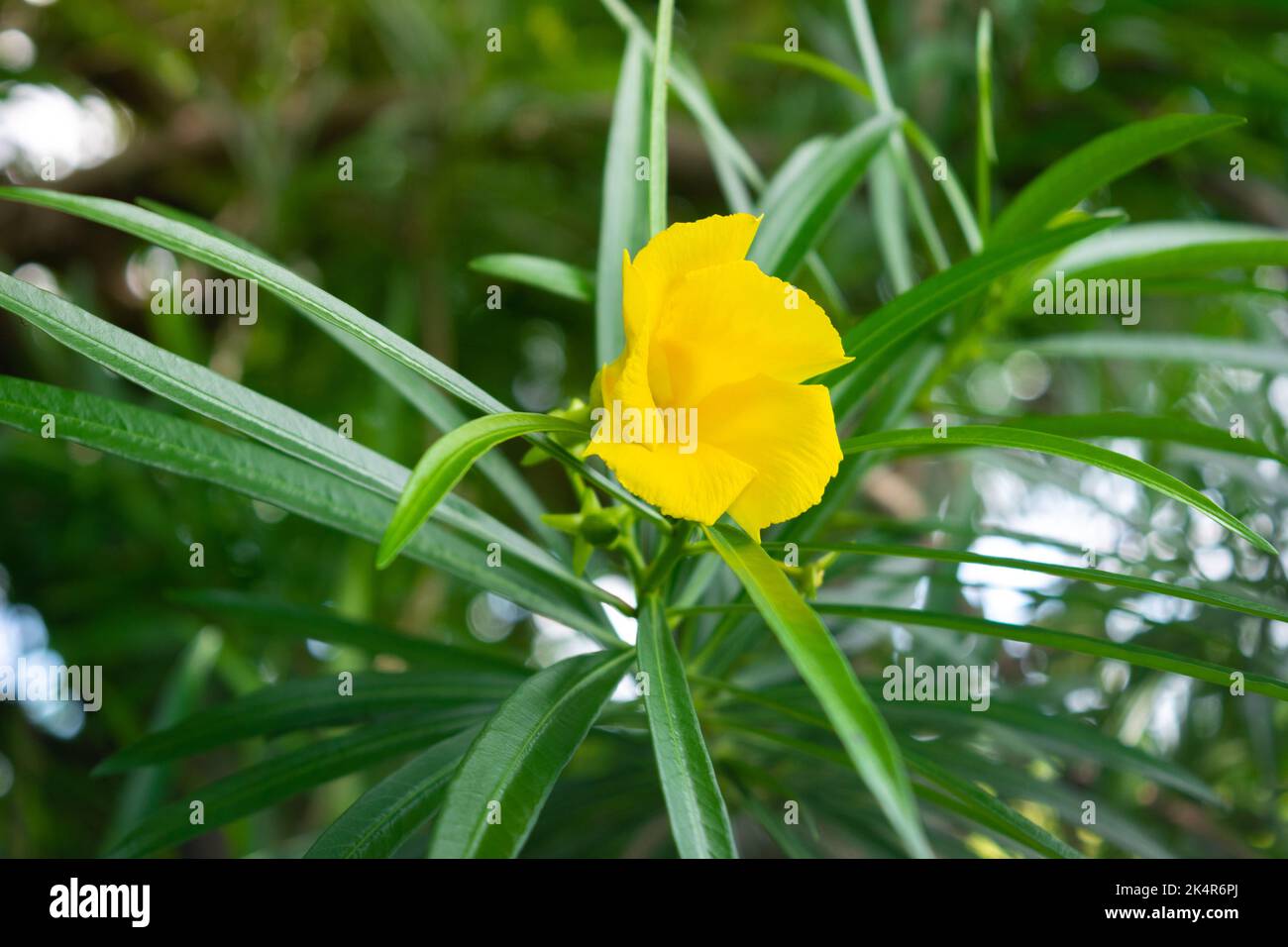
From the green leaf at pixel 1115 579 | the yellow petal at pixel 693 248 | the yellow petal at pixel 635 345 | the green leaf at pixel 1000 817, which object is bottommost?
the green leaf at pixel 1000 817

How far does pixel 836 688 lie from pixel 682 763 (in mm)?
99

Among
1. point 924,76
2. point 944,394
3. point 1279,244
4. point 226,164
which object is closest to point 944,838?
point 1279,244

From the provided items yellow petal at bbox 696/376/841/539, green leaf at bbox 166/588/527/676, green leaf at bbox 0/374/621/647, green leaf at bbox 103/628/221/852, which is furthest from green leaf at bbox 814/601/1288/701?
green leaf at bbox 103/628/221/852

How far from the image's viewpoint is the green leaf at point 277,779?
0.59 meters

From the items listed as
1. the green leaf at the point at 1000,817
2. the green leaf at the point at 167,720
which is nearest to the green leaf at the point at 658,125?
the green leaf at the point at 1000,817

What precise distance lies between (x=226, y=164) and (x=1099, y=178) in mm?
1528

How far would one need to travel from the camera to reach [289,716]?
667 millimetres

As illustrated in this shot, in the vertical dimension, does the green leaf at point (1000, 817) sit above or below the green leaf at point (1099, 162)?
below

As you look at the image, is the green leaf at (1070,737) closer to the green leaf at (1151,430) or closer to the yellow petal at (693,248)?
the green leaf at (1151,430)

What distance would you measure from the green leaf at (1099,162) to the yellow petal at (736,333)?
25cm

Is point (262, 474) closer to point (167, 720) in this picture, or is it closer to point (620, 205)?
point (620, 205)

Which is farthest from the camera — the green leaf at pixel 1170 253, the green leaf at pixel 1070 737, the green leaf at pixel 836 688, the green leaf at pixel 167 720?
the green leaf at pixel 167 720

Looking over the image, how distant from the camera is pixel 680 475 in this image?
42 cm

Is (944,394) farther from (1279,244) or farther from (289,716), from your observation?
(289,716)
